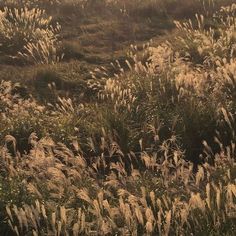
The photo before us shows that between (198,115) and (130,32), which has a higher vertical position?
(130,32)

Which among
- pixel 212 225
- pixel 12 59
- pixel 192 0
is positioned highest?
pixel 192 0

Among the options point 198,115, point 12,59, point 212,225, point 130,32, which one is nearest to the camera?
point 212,225

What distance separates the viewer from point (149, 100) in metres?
6.05

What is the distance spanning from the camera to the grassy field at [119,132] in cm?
377

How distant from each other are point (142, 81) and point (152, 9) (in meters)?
4.80

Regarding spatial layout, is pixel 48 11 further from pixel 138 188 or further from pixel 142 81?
pixel 138 188

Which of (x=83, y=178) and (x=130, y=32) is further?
(x=130, y=32)

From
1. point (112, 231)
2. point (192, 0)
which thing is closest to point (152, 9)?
point (192, 0)

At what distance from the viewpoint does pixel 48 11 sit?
456 inches

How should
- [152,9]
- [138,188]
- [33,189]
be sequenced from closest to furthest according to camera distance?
[33,189], [138,188], [152,9]

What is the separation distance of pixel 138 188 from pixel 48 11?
7995mm

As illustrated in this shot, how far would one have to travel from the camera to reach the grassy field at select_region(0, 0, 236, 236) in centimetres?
377

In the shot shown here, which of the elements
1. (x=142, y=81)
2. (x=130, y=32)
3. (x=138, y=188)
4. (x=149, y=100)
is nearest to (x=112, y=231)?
(x=138, y=188)

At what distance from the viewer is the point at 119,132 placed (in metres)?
5.55
